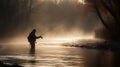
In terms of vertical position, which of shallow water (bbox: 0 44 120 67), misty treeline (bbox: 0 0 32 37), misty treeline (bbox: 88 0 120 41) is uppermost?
misty treeline (bbox: 0 0 32 37)

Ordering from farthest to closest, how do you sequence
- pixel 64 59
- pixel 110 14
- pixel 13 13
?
pixel 13 13, pixel 110 14, pixel 64 59

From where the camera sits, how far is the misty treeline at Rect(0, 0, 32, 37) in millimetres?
118375

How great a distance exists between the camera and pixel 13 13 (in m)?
124

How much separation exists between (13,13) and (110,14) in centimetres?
6584

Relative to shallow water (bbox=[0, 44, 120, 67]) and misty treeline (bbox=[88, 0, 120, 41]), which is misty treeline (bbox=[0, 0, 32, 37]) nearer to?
misty treeline (bbox=[88, 0, 120, 41])

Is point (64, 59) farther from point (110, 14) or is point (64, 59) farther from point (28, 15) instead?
Result: point (28, 15)

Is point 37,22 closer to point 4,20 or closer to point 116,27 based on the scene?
point 4,20

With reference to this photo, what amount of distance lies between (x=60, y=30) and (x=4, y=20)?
12886 mm

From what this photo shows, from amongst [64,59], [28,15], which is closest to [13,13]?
[28,15]

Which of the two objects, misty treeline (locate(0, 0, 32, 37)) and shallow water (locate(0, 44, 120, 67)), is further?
misty treeline (locate(0, 0, 32, 37))

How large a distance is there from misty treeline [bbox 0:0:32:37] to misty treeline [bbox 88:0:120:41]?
54.8 m

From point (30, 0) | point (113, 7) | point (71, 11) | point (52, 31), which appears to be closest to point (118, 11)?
point (113, 7)

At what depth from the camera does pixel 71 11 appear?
13788cm

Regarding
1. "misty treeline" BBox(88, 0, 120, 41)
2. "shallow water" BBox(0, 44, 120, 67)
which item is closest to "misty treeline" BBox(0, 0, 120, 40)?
"misty treeline" BBox(88, 0, 120, 41)
